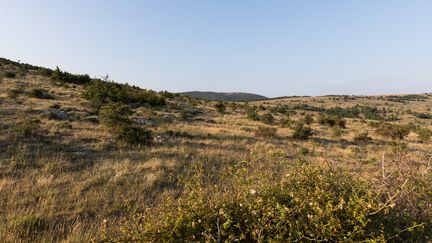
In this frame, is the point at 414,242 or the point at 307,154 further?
the point at 307,154

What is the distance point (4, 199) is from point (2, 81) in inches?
908

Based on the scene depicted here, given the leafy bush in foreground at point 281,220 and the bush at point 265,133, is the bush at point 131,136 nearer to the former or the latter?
the bush at point 265,133

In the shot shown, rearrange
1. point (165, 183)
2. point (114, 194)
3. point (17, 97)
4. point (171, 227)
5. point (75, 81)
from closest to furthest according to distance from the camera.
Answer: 1. point (171, 227)
2. point (114, 194)
3. point (165, 183)
4. point (17, 97)
5. point (75, 81)

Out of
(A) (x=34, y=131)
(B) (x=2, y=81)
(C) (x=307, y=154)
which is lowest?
(C) (x=307, y=154)

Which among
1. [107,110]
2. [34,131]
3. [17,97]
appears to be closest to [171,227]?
[34,131]

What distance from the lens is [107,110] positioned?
15.2m

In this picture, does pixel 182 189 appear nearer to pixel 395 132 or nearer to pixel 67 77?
pixel 395 132

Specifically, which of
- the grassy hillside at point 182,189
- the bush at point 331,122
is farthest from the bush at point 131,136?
the bush at point 331,122

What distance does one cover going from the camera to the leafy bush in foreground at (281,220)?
9.02 feet

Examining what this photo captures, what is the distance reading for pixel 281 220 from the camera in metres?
2.87

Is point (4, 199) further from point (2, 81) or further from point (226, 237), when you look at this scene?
point (2, 81)

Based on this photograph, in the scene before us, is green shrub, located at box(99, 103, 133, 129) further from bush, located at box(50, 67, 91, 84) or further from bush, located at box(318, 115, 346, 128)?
bush, located at box(318, 115, 346, 128)

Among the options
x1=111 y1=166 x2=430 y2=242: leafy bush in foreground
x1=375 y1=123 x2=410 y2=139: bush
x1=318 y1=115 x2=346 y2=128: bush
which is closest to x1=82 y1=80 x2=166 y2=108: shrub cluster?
x1=318 y1=115 x2=346 y2=128: bush

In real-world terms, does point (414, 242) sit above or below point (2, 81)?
below
